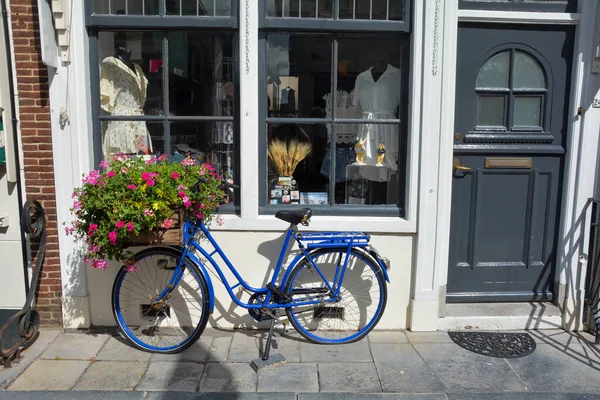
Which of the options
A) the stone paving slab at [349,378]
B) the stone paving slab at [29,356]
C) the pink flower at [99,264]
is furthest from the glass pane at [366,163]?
the stone paving slab at [29,356]

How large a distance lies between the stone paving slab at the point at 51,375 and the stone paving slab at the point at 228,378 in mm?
916

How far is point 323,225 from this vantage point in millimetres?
4215

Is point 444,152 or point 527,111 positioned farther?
point 527,111

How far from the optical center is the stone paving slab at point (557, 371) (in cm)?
352

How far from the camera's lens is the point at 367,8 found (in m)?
4.15

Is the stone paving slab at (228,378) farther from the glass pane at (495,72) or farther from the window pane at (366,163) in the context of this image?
the glass pane at (495,72)

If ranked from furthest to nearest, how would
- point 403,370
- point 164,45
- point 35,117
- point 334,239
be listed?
point 164,45, point 35,117, point 334,239, point 403,370

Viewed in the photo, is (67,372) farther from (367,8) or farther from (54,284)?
(367,8)

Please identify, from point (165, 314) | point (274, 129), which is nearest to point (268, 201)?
point (274, 129)

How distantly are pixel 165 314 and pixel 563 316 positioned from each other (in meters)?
3.46

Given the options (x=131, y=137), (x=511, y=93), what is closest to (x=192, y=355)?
(x=131, y=137)

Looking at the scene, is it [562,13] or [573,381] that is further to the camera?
[562,13]

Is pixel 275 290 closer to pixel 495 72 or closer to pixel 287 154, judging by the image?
pixel 287 154

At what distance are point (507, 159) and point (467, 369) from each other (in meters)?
1.81
